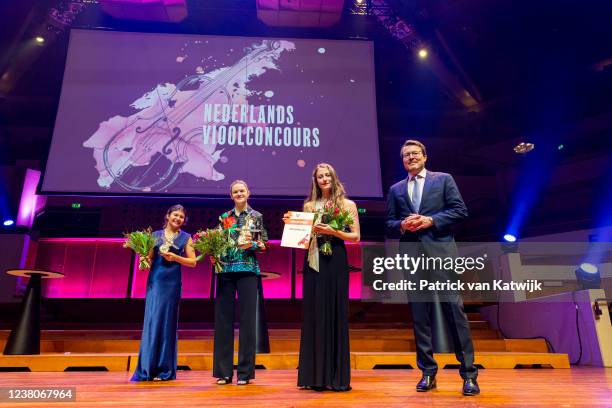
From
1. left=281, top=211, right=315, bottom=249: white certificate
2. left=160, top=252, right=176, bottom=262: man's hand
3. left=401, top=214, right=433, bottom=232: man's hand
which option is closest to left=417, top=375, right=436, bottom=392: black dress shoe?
left=401, top=214, right=433, bottom=232: man's hand

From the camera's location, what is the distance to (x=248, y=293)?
288 centimetres

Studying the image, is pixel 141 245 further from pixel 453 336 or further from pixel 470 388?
pixel 470 388

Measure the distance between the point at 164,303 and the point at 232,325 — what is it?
715mm

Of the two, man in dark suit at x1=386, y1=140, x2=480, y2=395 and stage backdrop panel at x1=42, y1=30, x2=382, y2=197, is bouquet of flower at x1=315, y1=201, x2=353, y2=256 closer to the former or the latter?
man in dark suit at x1=386, y1=140, x2=480, y2=395

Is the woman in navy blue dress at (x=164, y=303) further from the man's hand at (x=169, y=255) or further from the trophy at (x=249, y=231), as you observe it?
the trophy at (x=249, y=231)

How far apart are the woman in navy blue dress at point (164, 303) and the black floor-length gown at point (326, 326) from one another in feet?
3.72

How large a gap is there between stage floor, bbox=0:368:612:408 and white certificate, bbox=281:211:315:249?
0.75 metres

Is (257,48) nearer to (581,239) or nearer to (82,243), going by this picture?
(82,243)

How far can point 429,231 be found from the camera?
2428 millimetres

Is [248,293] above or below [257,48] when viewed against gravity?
below

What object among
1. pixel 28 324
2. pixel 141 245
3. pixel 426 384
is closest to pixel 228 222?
pixel 141 245

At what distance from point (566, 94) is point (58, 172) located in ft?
31.3

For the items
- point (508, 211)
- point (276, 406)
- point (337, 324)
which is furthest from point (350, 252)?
point (276, 406)

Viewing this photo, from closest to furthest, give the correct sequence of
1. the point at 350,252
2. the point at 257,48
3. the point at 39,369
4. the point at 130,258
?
Result: 1. the point at 39,369
2. the point at 257,48
3. the point at 130,258
4. the point at 350,252
